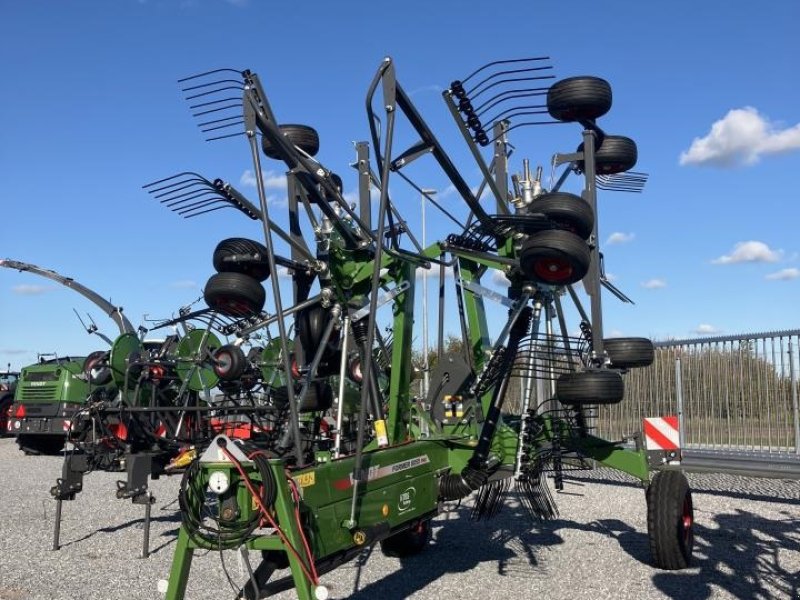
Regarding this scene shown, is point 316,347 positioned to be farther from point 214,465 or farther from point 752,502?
point 752,502

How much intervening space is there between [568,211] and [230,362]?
299 centimetres

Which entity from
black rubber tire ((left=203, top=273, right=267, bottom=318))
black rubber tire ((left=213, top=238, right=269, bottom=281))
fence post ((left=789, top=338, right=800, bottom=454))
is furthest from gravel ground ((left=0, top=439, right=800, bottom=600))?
black rubber tire ((left=213, top=238, right=269, bottom=281))

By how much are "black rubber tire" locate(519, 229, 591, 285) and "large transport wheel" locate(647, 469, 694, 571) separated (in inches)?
87.7

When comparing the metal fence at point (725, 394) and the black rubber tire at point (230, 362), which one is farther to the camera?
the metal fence at point (725, 394)

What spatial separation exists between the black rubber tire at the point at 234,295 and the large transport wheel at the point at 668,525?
3.57 metres

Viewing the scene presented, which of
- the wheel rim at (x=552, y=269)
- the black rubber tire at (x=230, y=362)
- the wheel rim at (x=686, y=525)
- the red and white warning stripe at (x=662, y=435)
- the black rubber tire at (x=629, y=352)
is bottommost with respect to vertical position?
the wheel rim at (x=686, y=525)

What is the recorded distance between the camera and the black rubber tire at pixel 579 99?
6.93m

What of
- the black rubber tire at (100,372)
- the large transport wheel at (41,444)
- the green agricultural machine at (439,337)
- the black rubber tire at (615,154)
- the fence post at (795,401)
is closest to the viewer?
the green agricultural machine at (439,337)

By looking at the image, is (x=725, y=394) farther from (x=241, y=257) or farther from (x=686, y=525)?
(x=241, y=257)

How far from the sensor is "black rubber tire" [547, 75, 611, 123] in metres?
6.93

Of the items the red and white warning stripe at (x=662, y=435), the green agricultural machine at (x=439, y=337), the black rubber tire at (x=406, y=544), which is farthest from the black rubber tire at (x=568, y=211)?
the black rubber tire at (x=406, y=544)

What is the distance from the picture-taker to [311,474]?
453 cm

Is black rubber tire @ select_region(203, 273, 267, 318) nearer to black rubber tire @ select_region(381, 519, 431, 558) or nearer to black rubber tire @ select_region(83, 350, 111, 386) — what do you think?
black rubber tire @ select_region(381, 519, 431, 558)

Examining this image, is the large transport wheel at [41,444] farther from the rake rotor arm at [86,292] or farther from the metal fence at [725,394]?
the metal fence at [725,394]
